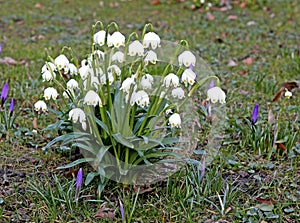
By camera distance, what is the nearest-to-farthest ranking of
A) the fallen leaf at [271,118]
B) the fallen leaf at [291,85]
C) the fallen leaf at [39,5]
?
the fallen leaf at [271,118]
the fallen leaf at [291,85]
the fallen leaf at [39,5]

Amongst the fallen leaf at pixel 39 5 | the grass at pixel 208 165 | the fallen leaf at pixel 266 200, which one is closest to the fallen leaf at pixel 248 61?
the grass at pixel 208 165

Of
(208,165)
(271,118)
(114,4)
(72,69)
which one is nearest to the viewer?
(72,69)

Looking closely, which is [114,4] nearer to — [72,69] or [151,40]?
[72,69]

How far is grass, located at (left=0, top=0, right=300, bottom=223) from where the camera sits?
227cm

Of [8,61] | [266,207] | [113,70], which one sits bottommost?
[266,207]

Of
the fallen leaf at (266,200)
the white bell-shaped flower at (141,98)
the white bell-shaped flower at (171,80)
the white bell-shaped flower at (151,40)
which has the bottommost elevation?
the fallen leaf at (266,200)

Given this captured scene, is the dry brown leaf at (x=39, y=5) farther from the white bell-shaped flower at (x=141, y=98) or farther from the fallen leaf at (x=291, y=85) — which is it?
the white bell-shaped flower at (x=141, y=98)

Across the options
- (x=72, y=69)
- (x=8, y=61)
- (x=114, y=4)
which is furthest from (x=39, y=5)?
(x=72, y=69)

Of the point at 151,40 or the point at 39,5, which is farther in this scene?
the point at 39,5

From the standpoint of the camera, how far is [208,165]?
2656 mm

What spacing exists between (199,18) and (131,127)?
385 cm

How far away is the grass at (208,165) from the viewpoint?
2.27m

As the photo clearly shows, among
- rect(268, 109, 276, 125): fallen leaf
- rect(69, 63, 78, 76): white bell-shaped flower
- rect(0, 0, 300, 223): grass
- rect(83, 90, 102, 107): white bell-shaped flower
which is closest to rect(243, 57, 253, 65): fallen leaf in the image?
rect(0, 0, 300, 223): grass

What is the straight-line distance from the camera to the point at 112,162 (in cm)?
240
